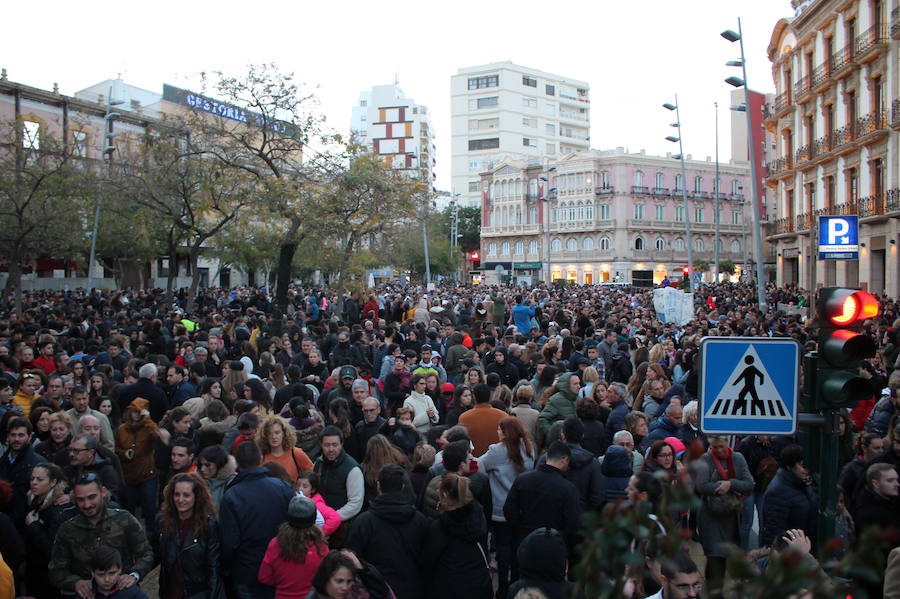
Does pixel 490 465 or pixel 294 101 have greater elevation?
pixel 294 101

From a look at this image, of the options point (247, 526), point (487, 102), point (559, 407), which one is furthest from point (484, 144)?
point (247, 526)

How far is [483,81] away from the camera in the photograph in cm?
9819

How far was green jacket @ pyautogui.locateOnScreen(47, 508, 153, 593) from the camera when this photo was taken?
474 cm

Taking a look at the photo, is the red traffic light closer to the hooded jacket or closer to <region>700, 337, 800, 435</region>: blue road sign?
<region>700, 337, 800, 435</region>: blue road sign

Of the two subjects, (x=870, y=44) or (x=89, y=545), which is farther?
(x=870, y=44)

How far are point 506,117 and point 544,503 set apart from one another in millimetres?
94605

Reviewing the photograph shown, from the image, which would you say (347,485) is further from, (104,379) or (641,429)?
(104,379)

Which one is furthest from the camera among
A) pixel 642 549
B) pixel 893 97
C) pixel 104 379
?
pixel 893 97

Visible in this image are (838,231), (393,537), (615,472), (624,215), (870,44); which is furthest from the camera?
(624,215)

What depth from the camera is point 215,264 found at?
206 feet

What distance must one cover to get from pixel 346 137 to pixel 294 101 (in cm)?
195

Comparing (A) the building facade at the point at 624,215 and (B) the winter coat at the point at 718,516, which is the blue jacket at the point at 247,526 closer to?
(B) the winter coat at the point at 718,516

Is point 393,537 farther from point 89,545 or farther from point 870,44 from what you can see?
point 870,44

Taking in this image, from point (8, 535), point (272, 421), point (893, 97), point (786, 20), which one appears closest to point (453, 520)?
point (272, 421)
